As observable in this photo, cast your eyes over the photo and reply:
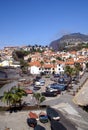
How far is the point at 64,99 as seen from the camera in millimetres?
55875

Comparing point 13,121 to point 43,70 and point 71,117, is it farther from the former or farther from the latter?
point 43,70

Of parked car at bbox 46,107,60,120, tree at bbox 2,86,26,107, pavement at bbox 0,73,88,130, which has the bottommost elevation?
pavement at bbox 0,73,88,130

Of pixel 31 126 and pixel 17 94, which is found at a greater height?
pixel 17 94

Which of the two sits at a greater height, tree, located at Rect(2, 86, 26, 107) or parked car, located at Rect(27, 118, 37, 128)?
tree, located at Rect(2, 86, 26, 107)

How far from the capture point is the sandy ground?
38188mm

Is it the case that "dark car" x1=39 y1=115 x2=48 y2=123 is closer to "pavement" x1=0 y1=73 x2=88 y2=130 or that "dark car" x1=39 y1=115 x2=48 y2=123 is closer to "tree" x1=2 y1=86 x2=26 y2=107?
"pavement" x1=0 y1=73 x2=88 y2=130

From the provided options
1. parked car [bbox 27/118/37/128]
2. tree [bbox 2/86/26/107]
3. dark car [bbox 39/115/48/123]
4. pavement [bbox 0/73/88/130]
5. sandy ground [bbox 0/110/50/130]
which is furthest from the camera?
tree [bbox 2/86/26/107]

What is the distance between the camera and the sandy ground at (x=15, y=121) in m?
38.2

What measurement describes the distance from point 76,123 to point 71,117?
9.78 feet

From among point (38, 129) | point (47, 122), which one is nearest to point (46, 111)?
point (47, 122)

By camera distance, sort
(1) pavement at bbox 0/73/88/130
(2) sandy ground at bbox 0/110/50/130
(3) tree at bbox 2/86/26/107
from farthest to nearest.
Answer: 1. (3) tree at bbox 2/86/26/107
2. (1) pavement at bbox 0/73/88/130
3. (2) sandy ground at bbox 0/110/50/130

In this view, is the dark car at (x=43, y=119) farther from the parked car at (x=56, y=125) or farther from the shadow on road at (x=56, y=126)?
the shadow on road at (x=56, y=126)

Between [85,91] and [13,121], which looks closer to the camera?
[13,121]

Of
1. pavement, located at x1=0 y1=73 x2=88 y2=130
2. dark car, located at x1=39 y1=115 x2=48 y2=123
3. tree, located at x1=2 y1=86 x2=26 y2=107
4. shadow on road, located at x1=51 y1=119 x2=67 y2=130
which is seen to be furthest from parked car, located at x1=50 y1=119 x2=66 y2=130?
tree, located at x1=2 y1=86 x2=26 y2=107
